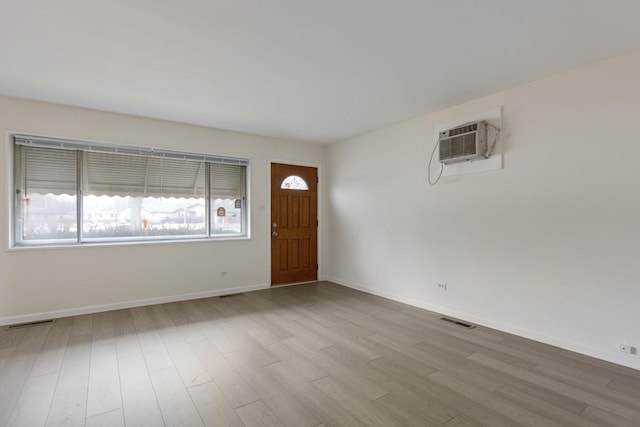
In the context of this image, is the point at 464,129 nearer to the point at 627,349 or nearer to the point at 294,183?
the point at 627,349

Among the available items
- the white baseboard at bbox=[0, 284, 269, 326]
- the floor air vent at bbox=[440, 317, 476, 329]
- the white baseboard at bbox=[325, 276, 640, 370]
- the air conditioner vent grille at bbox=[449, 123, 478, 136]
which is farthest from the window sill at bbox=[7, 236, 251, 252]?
the air conditioner vent grille at bbox=[449, 123, 478, 136]

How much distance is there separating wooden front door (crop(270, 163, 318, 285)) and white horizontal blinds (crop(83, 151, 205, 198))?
4.54 ft

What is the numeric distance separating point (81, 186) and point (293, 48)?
3589 millimetres

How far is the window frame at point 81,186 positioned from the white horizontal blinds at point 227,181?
0.07 m

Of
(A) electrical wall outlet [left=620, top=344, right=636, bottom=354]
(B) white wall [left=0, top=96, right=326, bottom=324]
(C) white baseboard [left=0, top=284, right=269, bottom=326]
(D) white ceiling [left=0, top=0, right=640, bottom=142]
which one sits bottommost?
(C) white baseboard [left=0, top=284, right=269, bottom=326]

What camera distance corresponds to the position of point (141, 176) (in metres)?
4.63

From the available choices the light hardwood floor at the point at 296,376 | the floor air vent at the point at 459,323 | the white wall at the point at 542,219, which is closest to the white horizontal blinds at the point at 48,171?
the light hardwood floor at the point at 296,376

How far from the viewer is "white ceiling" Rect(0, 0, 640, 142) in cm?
216

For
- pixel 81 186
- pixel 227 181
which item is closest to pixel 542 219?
pixel 227 181

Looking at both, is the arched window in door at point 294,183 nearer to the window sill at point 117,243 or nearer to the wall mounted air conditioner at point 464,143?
the window sill at point 117,243

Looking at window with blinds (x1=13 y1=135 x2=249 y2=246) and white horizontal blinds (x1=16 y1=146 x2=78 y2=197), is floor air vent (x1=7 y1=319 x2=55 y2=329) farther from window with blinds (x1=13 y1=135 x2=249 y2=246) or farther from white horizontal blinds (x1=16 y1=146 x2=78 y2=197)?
white horizontal blinds (x1=16 y1=146 x2=78 y2=197)

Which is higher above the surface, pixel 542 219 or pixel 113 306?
pixel 542 219

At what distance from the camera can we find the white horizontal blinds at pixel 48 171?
3.94 meters

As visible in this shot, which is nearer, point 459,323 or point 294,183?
point 459,323
